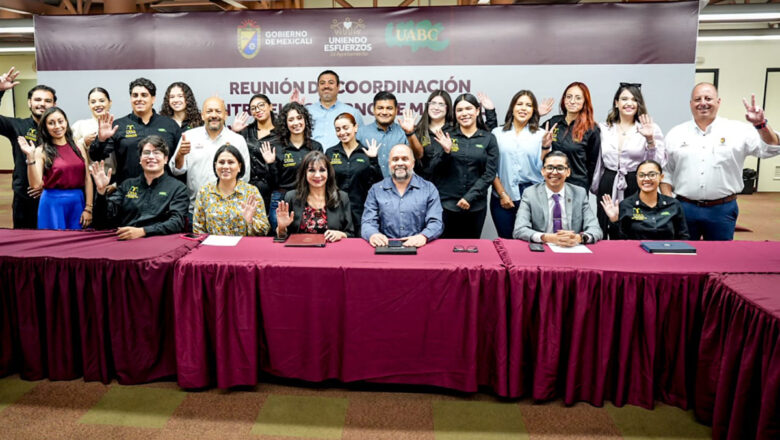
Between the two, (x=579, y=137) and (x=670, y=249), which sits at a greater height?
(x=579, y=137)

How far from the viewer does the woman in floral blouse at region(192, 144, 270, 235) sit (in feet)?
9.63

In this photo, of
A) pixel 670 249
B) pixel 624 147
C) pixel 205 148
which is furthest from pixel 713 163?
pixel 205 148

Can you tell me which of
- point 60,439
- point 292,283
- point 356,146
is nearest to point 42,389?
point 60,439

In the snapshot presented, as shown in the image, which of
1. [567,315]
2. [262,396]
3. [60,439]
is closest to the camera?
[60,439]

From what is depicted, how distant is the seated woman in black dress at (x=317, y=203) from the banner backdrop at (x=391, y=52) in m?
1.75

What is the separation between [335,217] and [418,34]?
219 cm

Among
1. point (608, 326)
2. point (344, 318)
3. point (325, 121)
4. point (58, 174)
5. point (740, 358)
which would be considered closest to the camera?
point (740, 358)

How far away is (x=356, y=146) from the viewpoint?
138 inches

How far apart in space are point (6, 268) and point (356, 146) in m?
1.97

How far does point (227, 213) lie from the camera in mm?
2957

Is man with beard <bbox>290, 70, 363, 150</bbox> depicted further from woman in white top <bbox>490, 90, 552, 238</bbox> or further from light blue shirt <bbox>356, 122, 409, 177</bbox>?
woman in white top <bbox>490, 90, 552, 238</bbox>

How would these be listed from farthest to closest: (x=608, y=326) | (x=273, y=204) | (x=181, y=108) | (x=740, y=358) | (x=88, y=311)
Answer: (x=181, y=108)
(x=273, y=204)
(x=88, y=311)
(x=608, y=326)
(x=740, y=358)

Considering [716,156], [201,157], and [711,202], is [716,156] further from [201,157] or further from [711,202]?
[201,157]

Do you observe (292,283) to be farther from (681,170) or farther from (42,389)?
(681,170)
